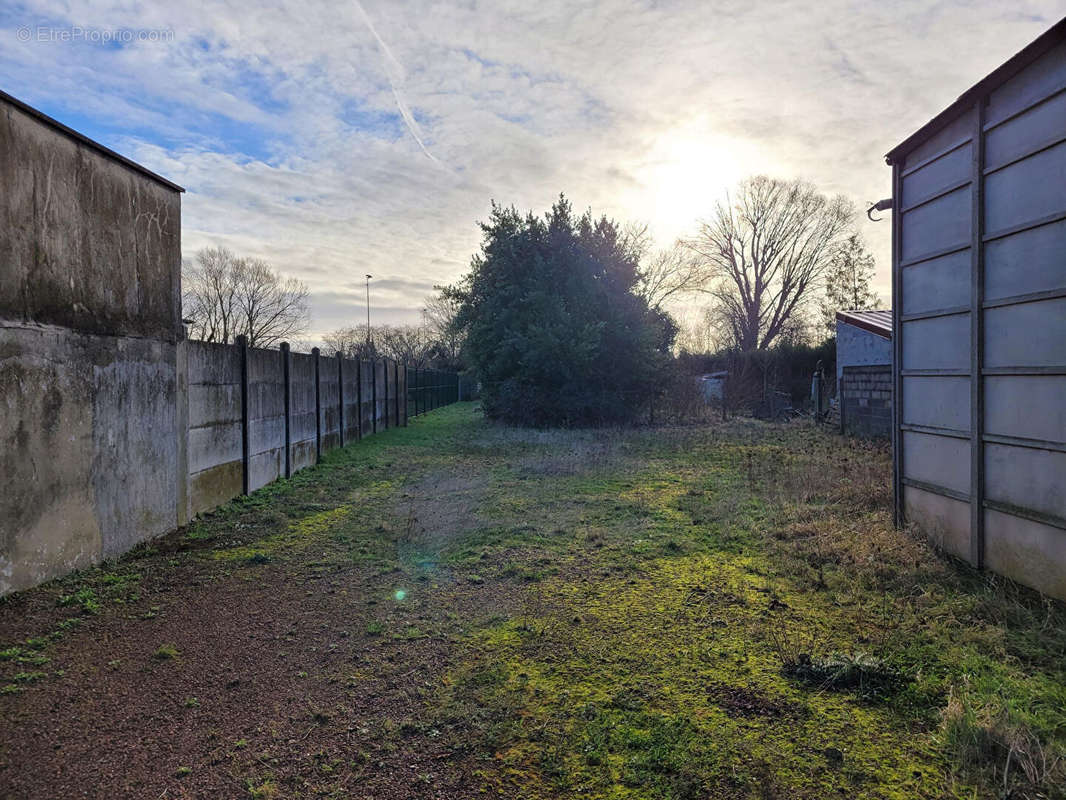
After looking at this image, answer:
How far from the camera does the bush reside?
1512cm

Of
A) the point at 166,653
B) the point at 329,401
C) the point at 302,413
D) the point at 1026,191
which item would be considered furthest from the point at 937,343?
the point at 329,401

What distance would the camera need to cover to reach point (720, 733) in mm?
2268

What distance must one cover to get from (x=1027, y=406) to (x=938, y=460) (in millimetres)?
1037

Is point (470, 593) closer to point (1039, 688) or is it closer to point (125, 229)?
point (1039, 688)

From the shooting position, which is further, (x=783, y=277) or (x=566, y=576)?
(x=783, y=277)

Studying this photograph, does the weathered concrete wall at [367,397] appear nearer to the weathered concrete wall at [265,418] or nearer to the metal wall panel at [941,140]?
the weathered concrete wall at [265,418]

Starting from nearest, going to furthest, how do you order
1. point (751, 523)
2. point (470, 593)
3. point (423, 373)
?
point (470, 593) → point (751, 523) → point (423, 373)

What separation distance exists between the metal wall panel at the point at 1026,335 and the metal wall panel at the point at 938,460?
2.37 feet

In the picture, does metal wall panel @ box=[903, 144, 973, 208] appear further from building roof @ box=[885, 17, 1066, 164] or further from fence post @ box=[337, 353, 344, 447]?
fence post @ box=[337, 353, 344, 447]

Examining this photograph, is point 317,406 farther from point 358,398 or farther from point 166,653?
point 166,653

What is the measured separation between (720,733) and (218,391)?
560 centimetres

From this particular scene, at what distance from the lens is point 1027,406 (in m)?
3.57

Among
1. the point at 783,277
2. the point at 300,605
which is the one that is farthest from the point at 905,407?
the point at 783,277

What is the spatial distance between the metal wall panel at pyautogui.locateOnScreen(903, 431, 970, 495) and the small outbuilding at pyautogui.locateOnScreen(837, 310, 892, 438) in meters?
6.78
